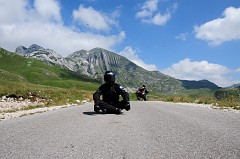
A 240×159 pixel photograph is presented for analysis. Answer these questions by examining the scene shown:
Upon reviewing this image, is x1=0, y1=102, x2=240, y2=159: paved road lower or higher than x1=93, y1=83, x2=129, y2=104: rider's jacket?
lower

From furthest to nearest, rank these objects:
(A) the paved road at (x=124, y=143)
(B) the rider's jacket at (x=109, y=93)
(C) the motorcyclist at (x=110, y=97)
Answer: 1. (B) the rider's jacket at (x=109, y=93)
2. (C) the motorcyclist at (x=110, y=97)
3. (A) the paved road at (x=124, y=143)

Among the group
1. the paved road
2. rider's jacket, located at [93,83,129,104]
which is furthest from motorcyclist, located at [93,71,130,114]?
the paved road

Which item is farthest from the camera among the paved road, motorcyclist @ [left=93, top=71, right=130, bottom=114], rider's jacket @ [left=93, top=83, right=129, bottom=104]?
rider's jacket @ [left=93, top=83, right=129, bottom=104]

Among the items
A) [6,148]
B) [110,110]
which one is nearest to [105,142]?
[6,148]

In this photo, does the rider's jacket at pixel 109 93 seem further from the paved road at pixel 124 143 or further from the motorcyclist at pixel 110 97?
the paved road at pixel 124 143

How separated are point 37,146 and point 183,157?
343 centimetres

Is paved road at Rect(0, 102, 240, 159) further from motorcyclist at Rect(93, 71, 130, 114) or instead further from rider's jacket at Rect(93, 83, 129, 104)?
rider's jacket at Rect(93, 83, 129, 104)

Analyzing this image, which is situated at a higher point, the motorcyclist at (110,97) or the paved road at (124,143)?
the motorcyclist at (110,97)

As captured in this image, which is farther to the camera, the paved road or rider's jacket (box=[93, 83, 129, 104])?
rider's jacket (box=[93, 83, 129, 104])

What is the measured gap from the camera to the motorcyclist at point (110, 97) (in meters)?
16.7

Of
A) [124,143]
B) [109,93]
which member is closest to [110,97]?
[109,93]

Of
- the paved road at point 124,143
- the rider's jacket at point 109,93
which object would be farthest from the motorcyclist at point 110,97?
the paved road at point 124,143

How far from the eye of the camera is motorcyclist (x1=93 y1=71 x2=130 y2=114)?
1670cm

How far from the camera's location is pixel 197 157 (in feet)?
20.2
